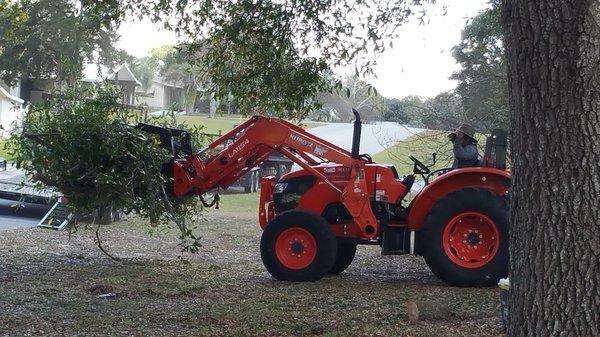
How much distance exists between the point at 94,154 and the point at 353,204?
10.2ft

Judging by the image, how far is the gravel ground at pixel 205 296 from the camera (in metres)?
7.82

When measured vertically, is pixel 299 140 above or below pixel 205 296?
above

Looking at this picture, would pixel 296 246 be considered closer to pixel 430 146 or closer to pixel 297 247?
pixel 297 247

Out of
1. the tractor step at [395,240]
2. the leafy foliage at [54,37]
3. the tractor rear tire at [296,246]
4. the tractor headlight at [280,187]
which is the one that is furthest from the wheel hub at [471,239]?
the leafy foliage at [54,37]

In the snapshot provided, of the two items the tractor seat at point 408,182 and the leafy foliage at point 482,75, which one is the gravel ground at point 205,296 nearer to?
the tractor seat at point 408,182

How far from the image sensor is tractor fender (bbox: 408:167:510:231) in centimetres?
1049

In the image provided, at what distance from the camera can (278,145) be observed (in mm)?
11055

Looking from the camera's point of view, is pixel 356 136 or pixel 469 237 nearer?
pixel 469 237

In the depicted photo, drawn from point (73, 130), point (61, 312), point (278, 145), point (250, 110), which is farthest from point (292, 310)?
point (250, 110)

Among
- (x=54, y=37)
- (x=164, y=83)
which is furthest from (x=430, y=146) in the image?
(x=164, y=83)

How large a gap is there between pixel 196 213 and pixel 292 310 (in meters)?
4.20

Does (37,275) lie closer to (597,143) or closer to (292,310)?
(292,310)

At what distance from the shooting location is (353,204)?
10.7 metres

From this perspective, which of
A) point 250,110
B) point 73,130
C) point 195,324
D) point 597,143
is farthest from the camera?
point 250,110
